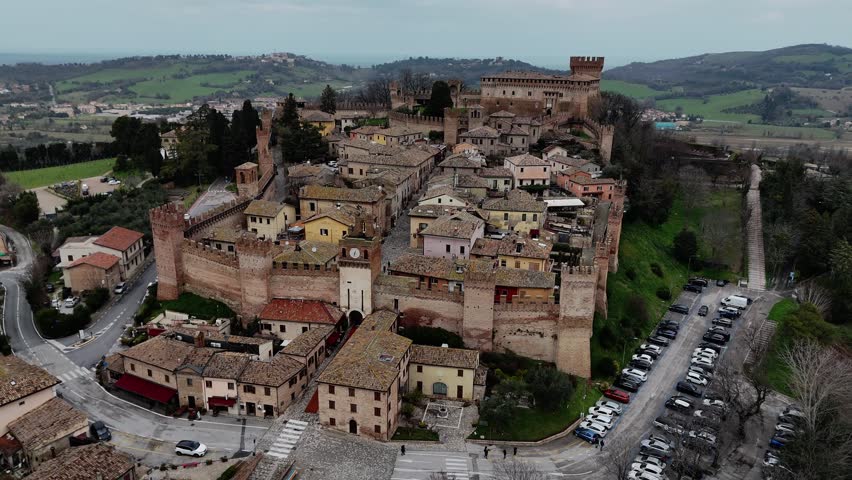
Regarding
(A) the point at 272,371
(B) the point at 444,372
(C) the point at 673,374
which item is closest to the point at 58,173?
(A) the point at 272,371

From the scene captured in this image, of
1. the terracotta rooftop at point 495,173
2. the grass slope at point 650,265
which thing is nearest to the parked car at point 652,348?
the grass slope at point 650,265

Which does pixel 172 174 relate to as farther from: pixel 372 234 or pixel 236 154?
pixel 372 234

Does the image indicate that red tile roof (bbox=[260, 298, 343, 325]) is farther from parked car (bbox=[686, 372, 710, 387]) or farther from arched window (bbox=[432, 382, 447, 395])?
parked car (bbox=[686, 372, 710, 387])

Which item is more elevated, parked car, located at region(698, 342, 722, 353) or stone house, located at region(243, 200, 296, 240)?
stone house, located at region(243, 200, 296, 240)

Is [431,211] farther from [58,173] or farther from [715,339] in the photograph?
[58,173]

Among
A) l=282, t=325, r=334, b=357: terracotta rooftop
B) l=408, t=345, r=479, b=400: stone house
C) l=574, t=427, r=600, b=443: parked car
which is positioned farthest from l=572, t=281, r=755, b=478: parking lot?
l=282, t=325, r=334, b=357: terracotta rooftop

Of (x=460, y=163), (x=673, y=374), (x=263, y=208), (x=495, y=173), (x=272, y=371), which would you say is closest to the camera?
(x=272, y=371)

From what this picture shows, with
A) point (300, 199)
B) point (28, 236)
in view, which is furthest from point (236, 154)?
point (28, 236)
